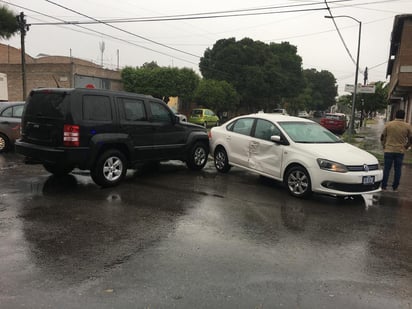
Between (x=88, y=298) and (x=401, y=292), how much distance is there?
2987 millimetres

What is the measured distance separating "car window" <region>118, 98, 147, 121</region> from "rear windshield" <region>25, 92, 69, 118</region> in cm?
122

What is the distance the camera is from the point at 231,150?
9477 mm

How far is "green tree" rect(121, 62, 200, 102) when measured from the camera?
3628cm

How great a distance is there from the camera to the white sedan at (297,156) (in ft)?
23.3

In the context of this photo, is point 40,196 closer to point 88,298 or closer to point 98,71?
point 88,298

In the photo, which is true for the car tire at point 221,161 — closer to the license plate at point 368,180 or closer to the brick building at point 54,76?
the license plate at point 368,180

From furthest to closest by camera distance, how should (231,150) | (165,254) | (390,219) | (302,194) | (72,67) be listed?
(72,67)
(231,150)
(302,194)
(390,219)
(165,254)

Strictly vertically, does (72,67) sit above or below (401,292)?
above

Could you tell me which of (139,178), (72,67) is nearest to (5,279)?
(139,178)

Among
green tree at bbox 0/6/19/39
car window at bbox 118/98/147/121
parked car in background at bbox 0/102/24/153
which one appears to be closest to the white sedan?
car window at bbox 118/98/147/121

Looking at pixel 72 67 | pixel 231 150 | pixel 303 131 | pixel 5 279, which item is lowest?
pixel 5 279

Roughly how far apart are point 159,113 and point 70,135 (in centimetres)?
244

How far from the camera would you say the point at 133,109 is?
27.0ft

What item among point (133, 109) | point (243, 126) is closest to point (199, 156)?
point (243, 126)
